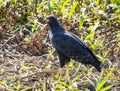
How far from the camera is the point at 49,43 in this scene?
694 centimetres

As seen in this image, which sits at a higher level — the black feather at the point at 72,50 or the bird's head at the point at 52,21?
the bird's head at the point at 52,21

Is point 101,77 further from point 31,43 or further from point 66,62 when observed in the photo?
point 31,43

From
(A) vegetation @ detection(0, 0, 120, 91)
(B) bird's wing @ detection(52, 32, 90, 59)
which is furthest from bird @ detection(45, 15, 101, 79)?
(A) vegetation @ detection(0, 0, 120, 91)

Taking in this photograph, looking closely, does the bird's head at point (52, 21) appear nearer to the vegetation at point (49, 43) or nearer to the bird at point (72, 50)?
the bird at point (72, 50)

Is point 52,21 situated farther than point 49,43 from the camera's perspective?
No

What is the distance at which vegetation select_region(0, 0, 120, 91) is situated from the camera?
5621mm

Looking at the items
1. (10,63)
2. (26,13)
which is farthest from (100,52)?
(26,13)

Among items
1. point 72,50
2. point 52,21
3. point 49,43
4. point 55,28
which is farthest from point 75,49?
point 49,43

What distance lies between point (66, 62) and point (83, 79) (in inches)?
12.4

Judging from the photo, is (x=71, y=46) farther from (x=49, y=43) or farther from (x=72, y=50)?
(x=49, y=43)

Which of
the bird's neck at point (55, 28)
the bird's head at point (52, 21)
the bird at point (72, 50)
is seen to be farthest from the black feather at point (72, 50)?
the bird's head at point (52, 21)

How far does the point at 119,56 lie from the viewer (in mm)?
6285

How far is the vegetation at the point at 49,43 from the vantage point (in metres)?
5.62

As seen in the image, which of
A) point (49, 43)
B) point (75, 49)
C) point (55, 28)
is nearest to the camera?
point (75, 49)
